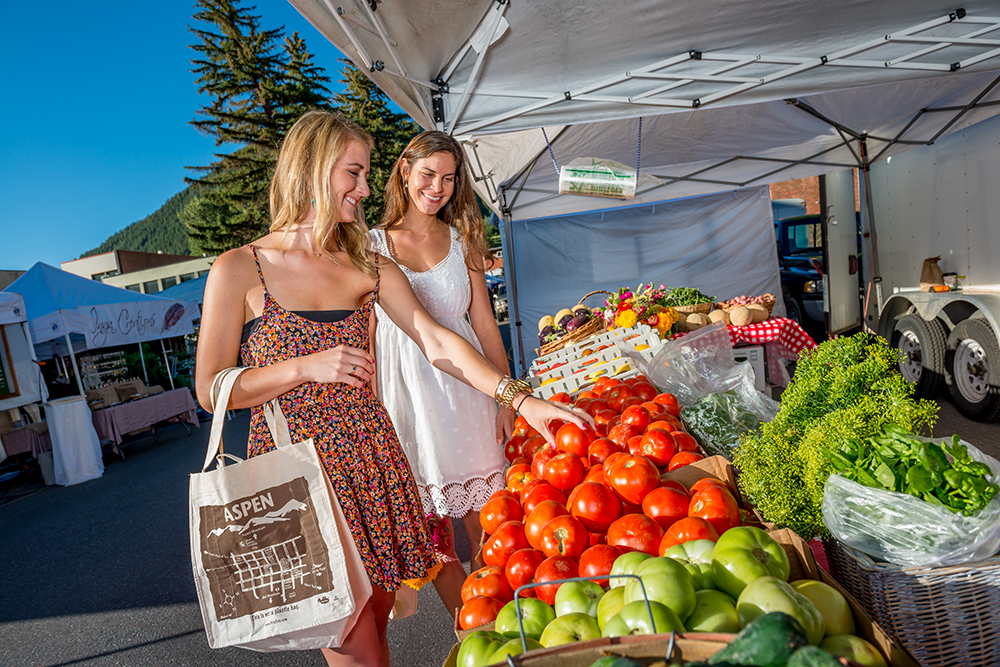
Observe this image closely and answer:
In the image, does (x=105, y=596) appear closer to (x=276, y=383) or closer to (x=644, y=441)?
(x=276, y=383)

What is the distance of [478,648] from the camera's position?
41.4 inches

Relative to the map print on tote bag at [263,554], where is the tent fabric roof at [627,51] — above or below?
above

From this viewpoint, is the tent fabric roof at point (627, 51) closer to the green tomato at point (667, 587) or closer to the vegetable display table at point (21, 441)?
the green tomato at point (667, 587)

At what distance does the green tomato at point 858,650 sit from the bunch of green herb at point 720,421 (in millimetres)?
1158

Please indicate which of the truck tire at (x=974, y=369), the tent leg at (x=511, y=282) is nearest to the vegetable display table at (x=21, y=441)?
the tent leg at (x=511, y=282)

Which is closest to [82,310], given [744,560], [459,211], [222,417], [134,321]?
[134,321]

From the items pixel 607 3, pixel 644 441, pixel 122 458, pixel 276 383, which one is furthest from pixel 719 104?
pixel 122 458

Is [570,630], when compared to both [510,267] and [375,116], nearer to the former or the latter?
[510,267]

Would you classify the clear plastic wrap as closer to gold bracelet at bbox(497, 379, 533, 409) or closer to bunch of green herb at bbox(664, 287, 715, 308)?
gold bracelet at bbox(497, 379, 533, 409)

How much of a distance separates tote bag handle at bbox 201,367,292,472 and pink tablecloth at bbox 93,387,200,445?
29.0 feet

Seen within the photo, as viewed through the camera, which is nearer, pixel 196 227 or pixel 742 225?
pixel 742 225

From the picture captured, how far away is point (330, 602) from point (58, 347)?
14.5m

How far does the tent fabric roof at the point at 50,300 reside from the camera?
8.62 m

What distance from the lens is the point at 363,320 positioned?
1.66 metres
